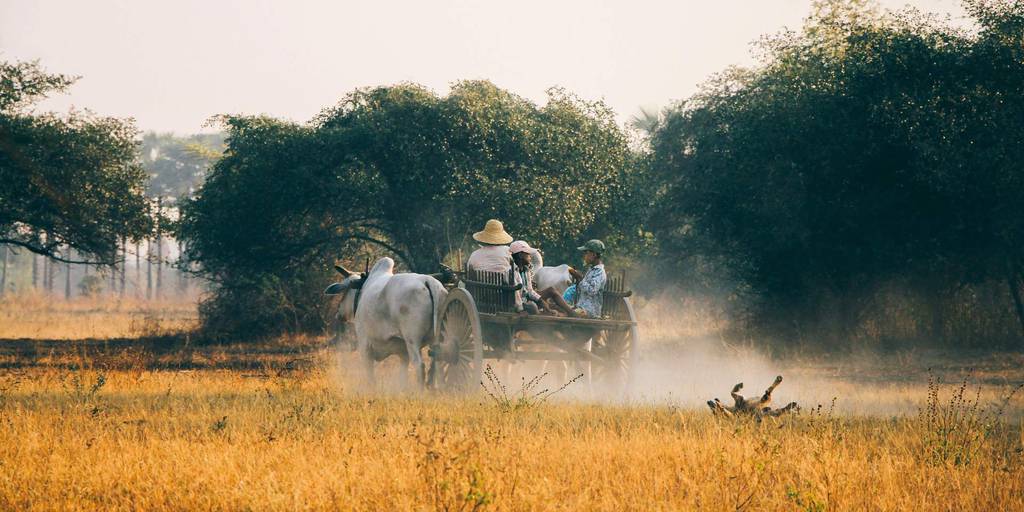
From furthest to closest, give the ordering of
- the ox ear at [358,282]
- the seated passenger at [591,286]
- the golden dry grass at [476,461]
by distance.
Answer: the ox ear at [358,282]
the seated passenger at [591,286]
the golden dry grass at [476,461]

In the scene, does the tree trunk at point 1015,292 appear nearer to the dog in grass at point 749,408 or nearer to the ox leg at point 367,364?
the dog in grass at point 749,408

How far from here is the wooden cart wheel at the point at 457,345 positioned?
11.3 m

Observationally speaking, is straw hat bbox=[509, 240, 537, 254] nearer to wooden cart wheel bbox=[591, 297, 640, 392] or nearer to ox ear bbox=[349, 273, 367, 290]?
wooden cart wheel bbox=[591, 297, 640, 392]

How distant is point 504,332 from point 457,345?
59cm

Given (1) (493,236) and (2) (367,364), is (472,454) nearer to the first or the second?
(1) (493,236)

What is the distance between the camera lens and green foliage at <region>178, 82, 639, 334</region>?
21641 mm

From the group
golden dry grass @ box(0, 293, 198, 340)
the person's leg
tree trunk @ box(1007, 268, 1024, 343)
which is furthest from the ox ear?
tree trunk @ box(1007, 268, 1024, 343)

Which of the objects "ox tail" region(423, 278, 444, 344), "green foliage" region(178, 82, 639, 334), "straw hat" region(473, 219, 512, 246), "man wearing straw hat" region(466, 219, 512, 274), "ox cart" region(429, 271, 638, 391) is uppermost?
"green foliage" region(178, 82, 639, 334)

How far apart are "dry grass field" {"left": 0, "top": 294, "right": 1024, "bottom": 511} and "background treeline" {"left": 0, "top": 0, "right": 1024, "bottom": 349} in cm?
794

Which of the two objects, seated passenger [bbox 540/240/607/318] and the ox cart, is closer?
the ox cart

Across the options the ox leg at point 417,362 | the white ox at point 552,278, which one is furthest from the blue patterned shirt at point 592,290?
the ox leg at point 417,362

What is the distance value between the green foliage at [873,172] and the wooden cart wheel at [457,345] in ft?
35.5

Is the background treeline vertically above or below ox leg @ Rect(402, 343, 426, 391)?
above

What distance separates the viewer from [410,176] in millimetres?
21812
